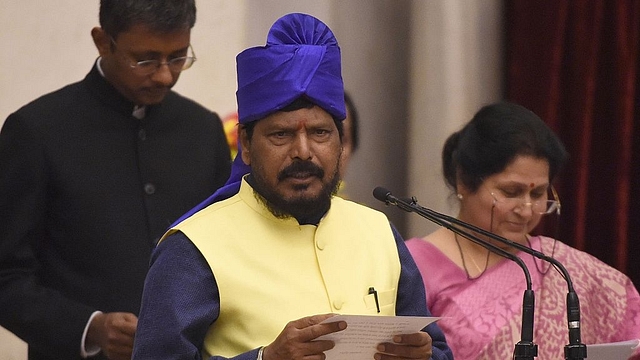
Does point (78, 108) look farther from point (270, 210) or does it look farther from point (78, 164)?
point (270, 210)

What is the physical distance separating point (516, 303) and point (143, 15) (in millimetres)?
1505

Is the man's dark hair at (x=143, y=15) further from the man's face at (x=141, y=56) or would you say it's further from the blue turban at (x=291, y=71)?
the blue turban at (x=291, y=71)

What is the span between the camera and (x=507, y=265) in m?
3.88

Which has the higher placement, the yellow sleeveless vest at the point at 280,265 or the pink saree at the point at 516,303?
the yellow sleeveless vest at the point at 280,265

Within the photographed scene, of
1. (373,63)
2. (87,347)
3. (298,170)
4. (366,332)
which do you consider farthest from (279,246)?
(373,63)

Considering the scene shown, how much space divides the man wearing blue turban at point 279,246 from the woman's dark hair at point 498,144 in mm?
915

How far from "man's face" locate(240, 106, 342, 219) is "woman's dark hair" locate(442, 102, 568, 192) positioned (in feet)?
3.59

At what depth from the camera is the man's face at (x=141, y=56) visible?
12.0 feet

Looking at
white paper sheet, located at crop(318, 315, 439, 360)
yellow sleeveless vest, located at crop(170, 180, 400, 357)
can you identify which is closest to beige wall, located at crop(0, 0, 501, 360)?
yellow sleeveless vest, located at crop(170, 180, 400, 357)

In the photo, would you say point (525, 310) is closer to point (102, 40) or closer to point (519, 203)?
point (519, 203)

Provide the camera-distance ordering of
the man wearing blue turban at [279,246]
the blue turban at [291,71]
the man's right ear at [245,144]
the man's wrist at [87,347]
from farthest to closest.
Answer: the man's wrist at [87,347] < the man's right ear at [245,144] < the blue turban at [291,71] < the man wearing blue turban at [279,246]

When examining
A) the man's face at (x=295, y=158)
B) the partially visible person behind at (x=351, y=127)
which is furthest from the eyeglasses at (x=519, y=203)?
the partially visible person behind at (x=351, y=127)

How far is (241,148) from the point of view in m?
2.97

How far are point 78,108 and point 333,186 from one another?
48.8 inches
